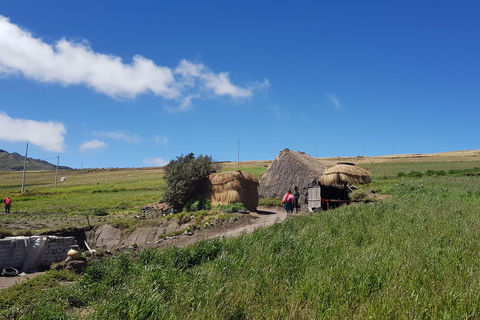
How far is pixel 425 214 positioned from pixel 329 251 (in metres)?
6.61

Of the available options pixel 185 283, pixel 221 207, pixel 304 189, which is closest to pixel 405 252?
pixel 185 283

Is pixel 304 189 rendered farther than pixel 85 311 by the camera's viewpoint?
Yes

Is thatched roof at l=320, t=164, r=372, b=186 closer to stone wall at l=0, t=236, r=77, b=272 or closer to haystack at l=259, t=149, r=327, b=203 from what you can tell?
haystack at l=259, t=149, r=327, b=203

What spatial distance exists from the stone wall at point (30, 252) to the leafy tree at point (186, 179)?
10.6m

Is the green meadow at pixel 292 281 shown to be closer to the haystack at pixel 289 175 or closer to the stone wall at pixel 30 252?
the stone wall at pixel 30 252

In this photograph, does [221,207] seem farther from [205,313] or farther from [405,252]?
[205,313]

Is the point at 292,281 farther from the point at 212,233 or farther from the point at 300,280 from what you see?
the point at 212,233

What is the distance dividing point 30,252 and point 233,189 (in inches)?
468

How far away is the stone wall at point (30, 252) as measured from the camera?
1386cm

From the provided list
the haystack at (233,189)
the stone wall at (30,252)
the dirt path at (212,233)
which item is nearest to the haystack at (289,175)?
the haystack at (233,189)

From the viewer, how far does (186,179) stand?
2473cm

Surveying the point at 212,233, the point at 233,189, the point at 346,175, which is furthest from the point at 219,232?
the point at 346,175

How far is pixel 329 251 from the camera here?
803 centimetres

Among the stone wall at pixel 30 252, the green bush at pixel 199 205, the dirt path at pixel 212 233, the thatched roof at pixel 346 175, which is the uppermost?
the thatched roof at pixel 346 175
